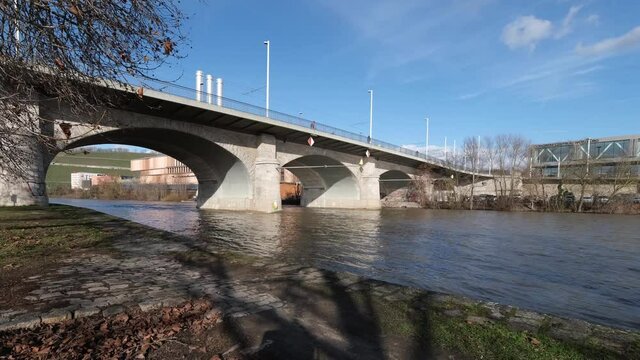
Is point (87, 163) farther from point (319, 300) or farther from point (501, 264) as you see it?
point (319, 300)

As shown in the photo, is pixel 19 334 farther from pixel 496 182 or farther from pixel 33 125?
pixel 496 182

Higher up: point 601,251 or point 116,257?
point 116,257

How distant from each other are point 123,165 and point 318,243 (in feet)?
541

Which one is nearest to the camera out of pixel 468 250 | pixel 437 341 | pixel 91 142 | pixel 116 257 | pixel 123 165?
A: pixel 437 341

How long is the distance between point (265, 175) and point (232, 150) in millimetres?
4003

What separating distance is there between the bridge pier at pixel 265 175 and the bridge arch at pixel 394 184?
105 ft

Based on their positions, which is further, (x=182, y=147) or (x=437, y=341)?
(x=182, y=147)

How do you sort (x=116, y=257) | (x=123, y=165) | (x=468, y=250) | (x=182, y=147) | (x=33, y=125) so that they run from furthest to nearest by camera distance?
→ 1. (x=123, y=165)
2. (x=182, y=147)
3. (x=468, y=250)
4. (x=116, y=257)
5. (x=33, y=125)

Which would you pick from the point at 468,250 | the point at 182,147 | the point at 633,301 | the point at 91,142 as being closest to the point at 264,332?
the point at 633,301

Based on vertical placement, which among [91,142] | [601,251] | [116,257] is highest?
[91,142]

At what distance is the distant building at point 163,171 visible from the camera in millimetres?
117188

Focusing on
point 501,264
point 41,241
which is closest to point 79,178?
point 41,241

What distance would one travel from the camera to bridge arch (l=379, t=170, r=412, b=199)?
7212cm

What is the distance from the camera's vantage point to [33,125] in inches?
246
